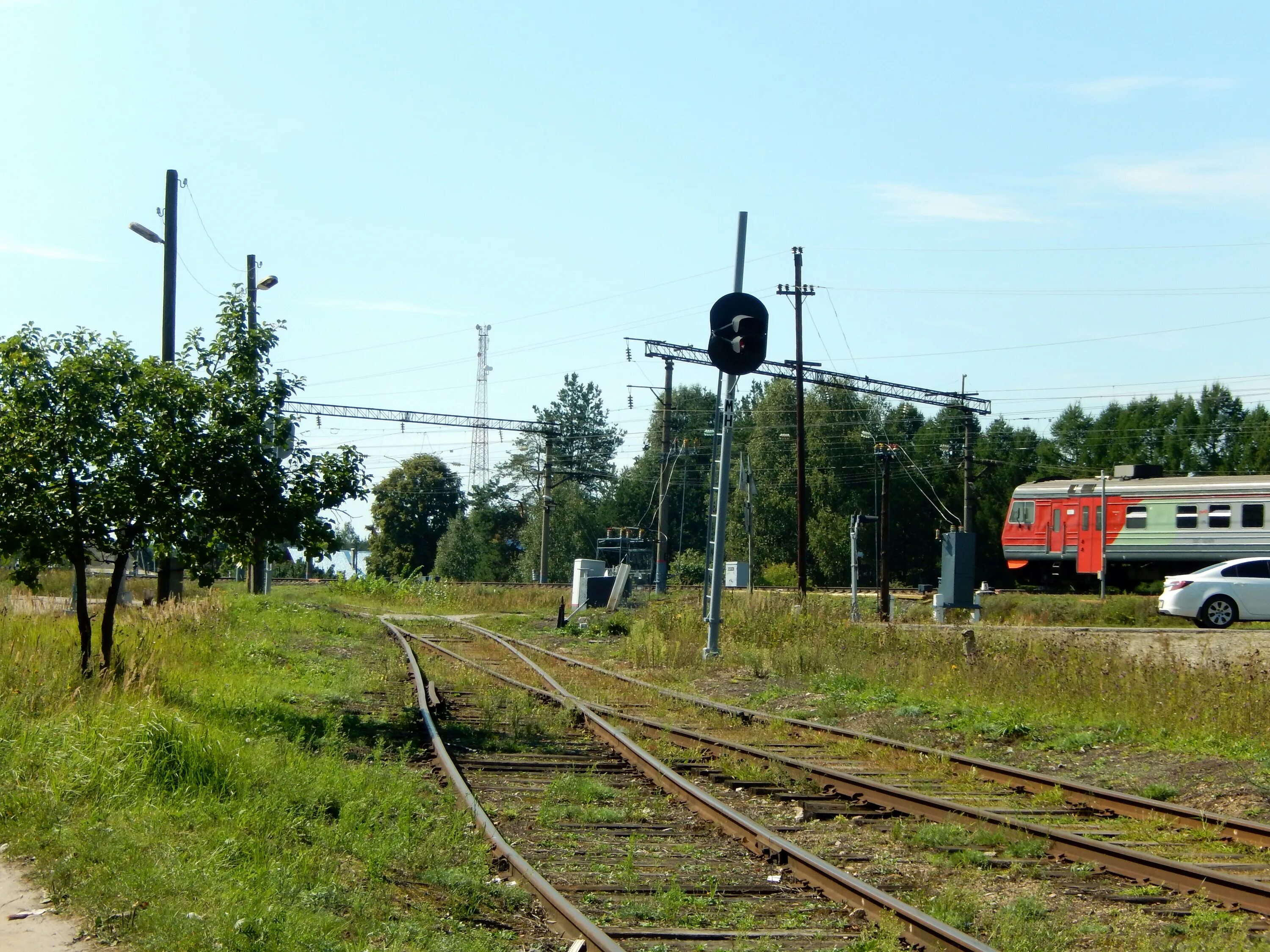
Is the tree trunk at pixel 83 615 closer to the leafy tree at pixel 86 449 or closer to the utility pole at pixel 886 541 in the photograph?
the leafy tree at pixel 86 449

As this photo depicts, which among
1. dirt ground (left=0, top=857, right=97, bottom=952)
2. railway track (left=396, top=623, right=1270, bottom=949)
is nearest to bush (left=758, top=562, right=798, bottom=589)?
railway track (left=396, top=623, right=1270, bottom=949)

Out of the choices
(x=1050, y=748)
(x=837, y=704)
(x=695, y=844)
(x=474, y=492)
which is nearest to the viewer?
(x=695, y=844)

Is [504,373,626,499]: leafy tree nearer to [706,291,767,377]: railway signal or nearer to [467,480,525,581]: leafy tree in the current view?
[467,480,525,581]: leafy tree

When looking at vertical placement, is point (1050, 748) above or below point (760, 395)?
below

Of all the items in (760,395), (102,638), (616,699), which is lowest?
(616,699)

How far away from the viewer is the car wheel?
2408 cm

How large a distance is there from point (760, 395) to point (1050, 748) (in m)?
85.7

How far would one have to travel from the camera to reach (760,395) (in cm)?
9619

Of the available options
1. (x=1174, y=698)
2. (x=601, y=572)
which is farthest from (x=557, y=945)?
(x=601, y=572)

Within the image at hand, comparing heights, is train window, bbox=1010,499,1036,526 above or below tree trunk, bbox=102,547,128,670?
above

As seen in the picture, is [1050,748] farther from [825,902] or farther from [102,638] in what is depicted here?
[102,638]

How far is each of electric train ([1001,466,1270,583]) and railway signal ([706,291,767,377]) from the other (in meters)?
24.9

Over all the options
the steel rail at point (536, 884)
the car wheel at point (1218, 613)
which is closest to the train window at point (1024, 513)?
the car wheel at point (1218, 613)

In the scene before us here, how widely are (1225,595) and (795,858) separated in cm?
A: 2032
